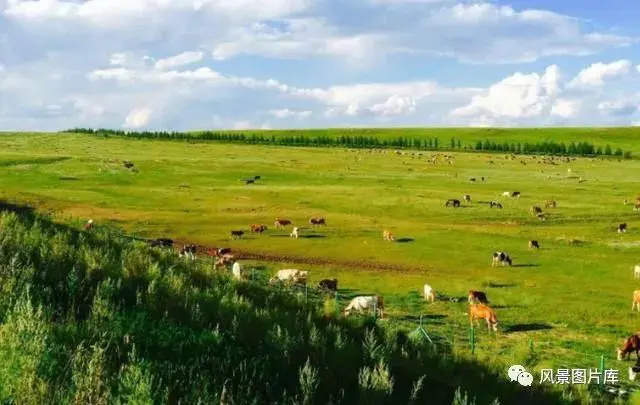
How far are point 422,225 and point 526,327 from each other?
2952 centimetres

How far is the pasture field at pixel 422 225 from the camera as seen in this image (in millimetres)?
27766

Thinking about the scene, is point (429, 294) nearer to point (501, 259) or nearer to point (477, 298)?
point (477, 298)

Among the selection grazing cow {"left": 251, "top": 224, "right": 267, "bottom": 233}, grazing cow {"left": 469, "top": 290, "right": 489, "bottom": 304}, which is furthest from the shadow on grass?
grazing cow {"left": 251, "top": 224, "right": 267, "bottom": 233}

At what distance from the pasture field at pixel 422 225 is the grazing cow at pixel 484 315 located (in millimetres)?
473

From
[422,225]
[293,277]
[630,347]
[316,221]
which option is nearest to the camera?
[630,347]

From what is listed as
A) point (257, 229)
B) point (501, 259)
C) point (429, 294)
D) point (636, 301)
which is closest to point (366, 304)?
point (429, 294)

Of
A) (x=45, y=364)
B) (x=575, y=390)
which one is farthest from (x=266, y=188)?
(x=45, y=364)

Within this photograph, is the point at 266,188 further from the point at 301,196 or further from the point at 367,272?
the point at 367,272

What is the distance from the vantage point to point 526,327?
26.7 meters

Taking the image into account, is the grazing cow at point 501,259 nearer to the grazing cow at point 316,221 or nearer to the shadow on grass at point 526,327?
the shadow on grass at point 526,327

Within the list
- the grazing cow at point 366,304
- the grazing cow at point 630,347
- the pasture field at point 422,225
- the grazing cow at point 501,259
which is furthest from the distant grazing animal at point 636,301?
the grazing cow at point 366,304

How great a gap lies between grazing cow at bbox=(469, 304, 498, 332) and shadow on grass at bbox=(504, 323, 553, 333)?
→ 2.73 feet

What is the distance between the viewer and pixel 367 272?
38000 millimetres

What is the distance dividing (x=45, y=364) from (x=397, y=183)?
8199 centimetres
